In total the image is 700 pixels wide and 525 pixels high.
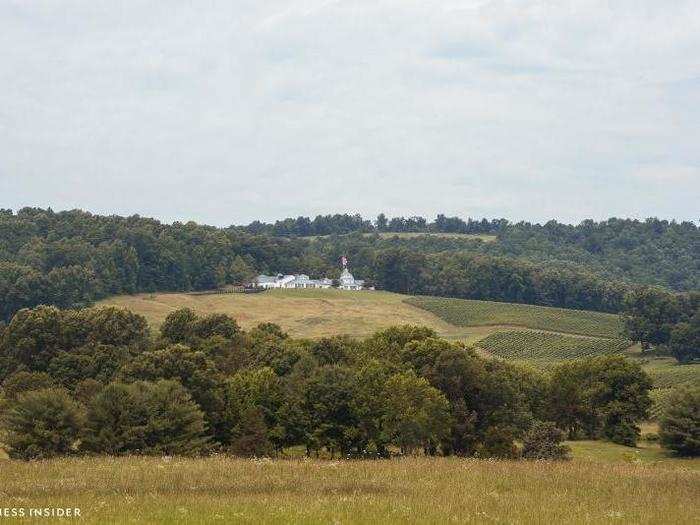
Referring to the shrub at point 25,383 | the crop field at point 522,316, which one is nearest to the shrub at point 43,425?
the shrub at point 25,383

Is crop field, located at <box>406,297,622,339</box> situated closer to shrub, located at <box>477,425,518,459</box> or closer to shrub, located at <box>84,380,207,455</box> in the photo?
shrub, located at <box>477,425,518,459</box>

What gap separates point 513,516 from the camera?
2278cm

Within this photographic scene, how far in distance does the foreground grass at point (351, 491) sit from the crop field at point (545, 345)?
96.8 m

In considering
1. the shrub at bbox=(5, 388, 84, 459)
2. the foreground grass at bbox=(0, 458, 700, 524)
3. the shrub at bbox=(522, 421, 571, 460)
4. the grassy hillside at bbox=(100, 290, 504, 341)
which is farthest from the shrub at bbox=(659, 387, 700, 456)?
the grassy hillside at bbox=(100, 290, 504, 341)

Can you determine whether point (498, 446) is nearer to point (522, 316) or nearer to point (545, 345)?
point (545, 345)

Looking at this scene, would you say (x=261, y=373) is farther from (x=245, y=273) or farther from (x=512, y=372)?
(x=245, y=273)

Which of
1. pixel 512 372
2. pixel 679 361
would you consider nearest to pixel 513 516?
pixel 512 372

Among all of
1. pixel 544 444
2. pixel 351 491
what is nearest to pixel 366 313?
pixel 544 444

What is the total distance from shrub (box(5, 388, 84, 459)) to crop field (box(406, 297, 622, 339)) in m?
117

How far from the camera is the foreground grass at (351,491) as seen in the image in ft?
73.7

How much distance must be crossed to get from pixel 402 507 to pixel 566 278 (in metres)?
163

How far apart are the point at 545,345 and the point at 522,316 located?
22453 mm

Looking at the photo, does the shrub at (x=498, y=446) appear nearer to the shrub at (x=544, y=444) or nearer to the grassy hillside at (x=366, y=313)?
the shrub at (x=544, y=444)

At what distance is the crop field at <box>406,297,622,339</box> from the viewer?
15500 cm
